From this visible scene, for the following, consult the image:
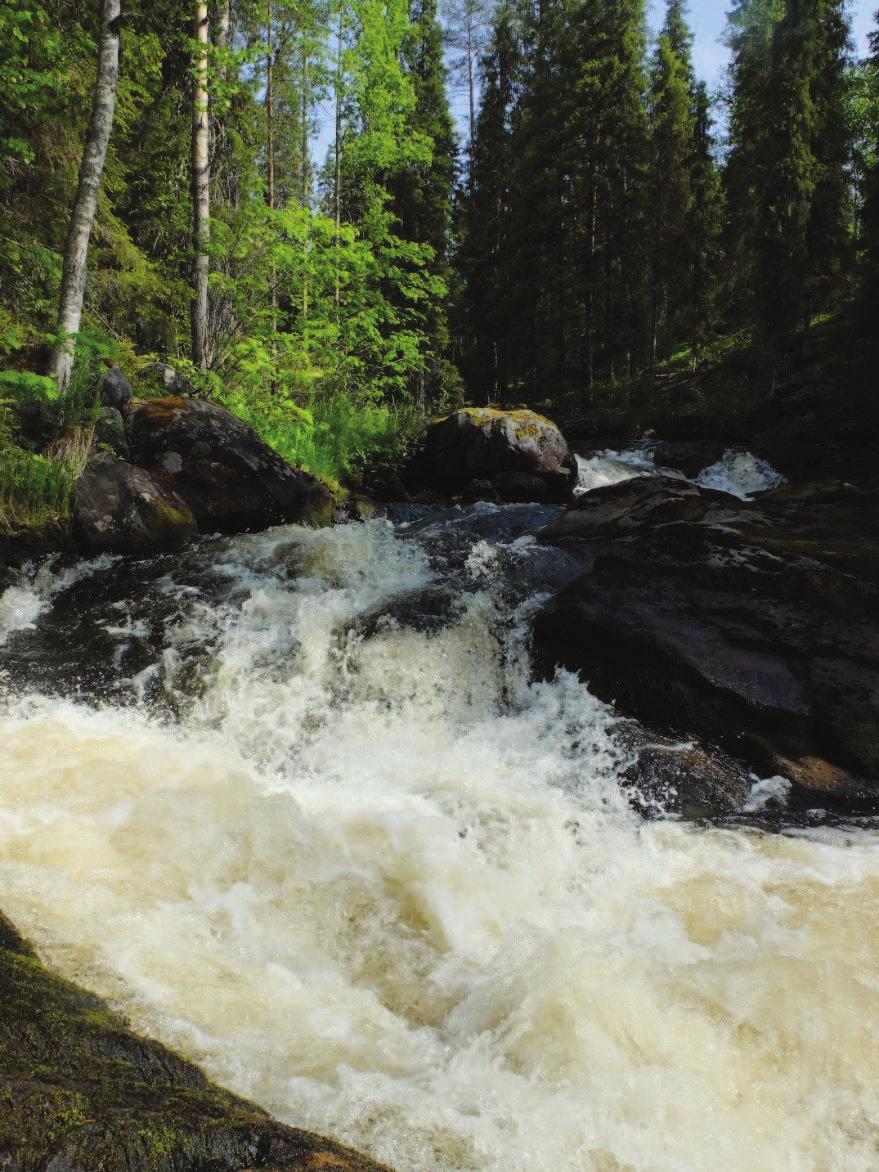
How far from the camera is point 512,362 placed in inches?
1214

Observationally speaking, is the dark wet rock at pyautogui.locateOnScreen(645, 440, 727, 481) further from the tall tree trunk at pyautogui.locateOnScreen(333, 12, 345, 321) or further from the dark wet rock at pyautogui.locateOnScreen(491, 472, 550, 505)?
the tall tree trunk at pyautogui.locateOnScreen(333, 12, 345, 321)

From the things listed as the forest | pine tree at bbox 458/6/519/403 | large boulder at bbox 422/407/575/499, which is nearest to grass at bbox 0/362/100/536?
the forest

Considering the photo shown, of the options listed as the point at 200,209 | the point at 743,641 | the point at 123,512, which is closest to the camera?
the point at 743,641

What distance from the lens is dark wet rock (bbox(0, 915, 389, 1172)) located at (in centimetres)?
107

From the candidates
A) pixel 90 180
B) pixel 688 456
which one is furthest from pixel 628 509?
pixel 688 456

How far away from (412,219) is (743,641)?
25.2 m

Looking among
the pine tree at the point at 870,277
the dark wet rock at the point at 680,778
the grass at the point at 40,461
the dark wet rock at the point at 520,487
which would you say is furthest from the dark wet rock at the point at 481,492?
the dark wet rock at the point at 680,778

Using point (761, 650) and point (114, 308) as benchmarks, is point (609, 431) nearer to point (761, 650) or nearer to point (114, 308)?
point (114, 308)

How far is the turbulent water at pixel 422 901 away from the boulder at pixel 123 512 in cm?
107

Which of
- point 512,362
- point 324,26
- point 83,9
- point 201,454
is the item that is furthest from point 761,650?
point 512,362

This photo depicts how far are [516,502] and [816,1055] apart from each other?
10.6 m

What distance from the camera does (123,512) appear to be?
673 centimetres

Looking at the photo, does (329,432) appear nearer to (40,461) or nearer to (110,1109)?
(40,461)

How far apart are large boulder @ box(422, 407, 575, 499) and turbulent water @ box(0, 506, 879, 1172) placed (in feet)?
26.2
